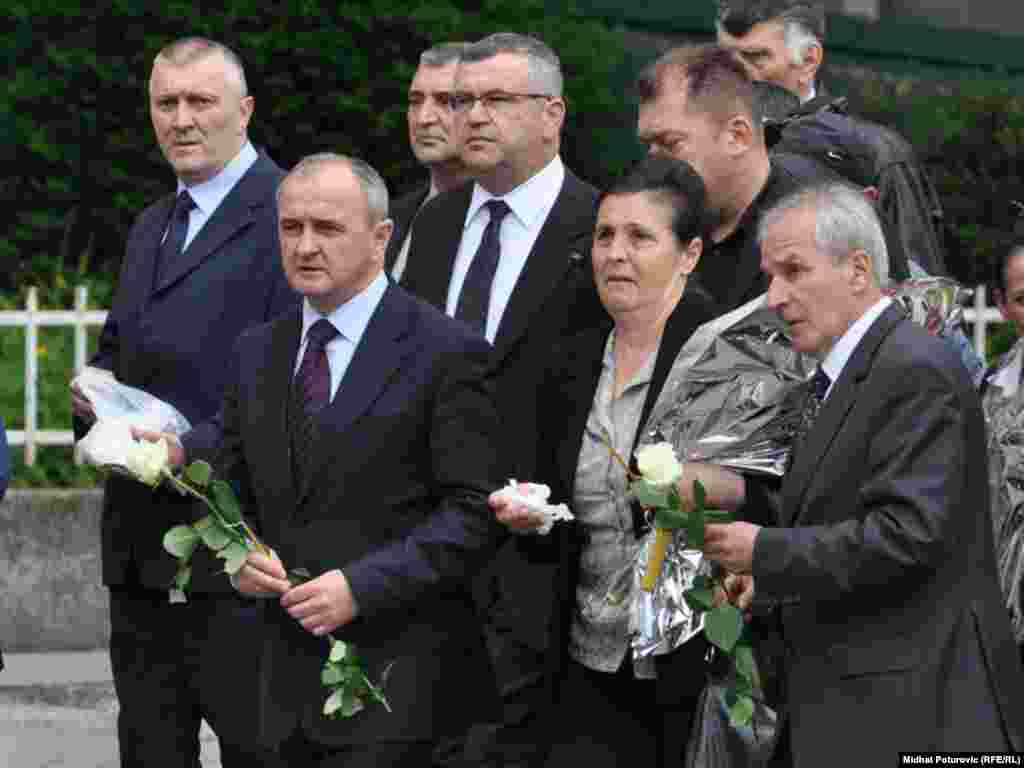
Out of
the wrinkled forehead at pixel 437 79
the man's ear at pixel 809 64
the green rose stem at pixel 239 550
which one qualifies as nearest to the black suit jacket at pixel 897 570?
the green rose stem at pixel 239 550

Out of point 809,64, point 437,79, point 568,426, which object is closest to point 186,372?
point 568,426

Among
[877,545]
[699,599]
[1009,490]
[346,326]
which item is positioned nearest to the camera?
[877,545]

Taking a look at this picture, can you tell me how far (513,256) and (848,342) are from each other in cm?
183

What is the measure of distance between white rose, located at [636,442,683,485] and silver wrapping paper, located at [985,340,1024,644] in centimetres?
135

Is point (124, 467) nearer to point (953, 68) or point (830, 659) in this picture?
point (830, 659)

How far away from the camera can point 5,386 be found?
10539 millimetres

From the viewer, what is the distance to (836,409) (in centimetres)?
509

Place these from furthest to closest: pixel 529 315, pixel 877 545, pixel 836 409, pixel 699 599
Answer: pixel 529 315, pixel 699 599, pixel 836 409, pixel 877 545

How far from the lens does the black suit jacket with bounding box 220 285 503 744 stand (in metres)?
5.60

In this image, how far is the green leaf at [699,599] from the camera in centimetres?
536

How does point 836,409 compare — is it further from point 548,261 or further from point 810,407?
point 548,261

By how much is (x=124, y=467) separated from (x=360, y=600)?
0.77 metres

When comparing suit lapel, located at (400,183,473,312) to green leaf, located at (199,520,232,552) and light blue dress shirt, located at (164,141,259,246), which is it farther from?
green leaf, located at (199,520,232,552)

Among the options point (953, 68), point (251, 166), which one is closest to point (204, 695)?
point (251, 166)
